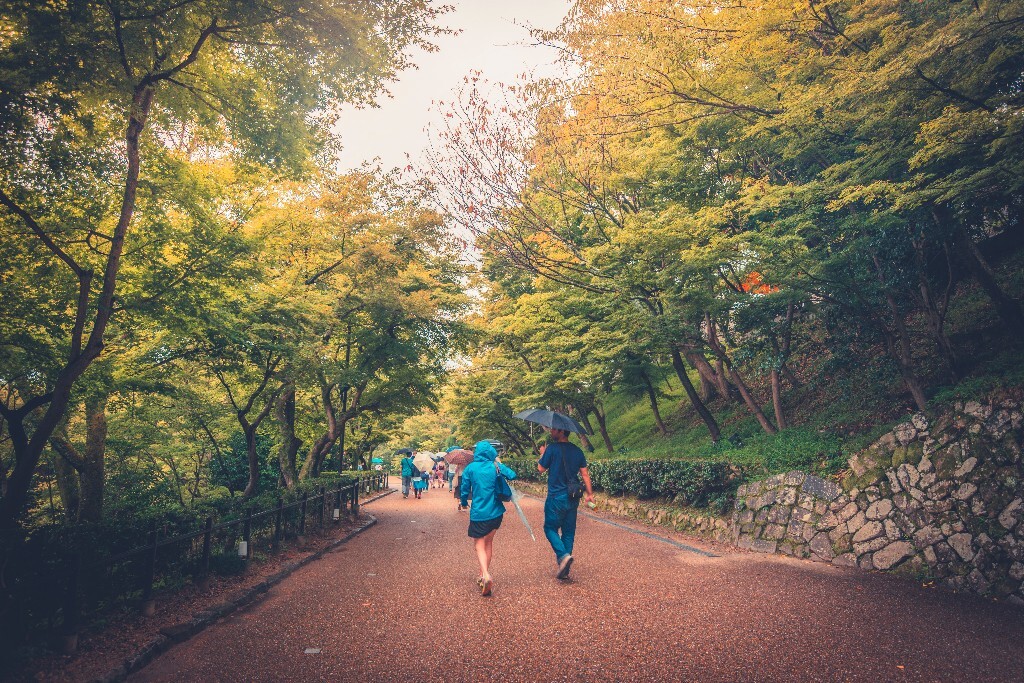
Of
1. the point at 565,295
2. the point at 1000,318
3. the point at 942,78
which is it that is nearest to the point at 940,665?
the point at 942,78

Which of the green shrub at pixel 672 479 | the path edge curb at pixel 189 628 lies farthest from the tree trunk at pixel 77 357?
the green shrub at pixel 672 479

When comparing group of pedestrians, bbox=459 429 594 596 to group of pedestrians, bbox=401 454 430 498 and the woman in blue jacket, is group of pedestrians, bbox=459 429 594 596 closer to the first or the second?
the woman in blue jacket

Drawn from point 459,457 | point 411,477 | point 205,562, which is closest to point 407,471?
point 411,477

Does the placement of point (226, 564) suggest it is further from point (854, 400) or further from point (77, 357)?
point (854, 400)

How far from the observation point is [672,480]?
10.9 metres

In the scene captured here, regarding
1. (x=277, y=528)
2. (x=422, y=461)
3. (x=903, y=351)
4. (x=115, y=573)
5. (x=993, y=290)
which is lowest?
(x=422, y=461)

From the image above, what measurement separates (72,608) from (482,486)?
3888 mm

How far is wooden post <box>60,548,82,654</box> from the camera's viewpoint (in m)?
3.67

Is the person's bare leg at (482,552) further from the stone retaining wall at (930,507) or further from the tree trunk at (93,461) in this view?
the tree trunk at (93,461)

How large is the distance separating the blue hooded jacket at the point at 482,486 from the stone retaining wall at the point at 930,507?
16.5ft

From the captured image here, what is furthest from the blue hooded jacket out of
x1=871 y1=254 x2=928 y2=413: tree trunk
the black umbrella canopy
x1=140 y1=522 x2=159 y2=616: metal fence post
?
x1=871 y1=254 x2=928 y2=413: tree trunk

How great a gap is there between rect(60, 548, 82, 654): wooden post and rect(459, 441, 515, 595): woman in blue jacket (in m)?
3.52

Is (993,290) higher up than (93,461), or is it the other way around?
(93,461)

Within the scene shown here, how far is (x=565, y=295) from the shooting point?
1548 centimetres
